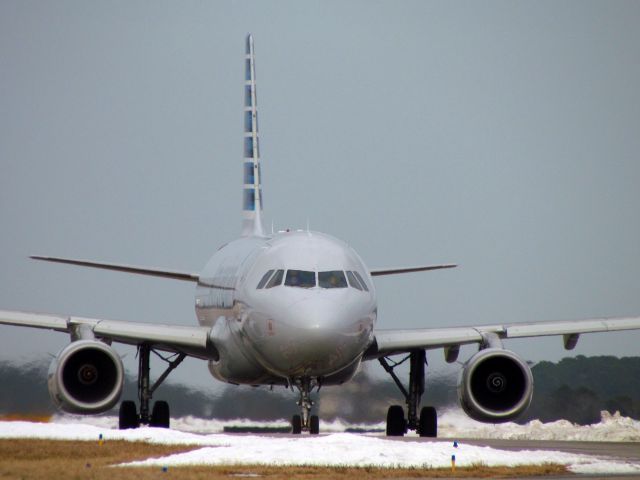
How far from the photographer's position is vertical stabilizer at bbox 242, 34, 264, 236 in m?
41.0

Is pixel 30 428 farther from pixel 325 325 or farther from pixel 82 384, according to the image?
pixel 325 325

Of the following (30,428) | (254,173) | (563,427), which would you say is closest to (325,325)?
(30,428)

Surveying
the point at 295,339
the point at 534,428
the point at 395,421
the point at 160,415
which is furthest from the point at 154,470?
the point at 534,428

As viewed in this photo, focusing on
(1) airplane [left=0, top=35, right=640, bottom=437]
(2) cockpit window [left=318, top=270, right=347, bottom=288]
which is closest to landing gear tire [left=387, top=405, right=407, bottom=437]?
(1) airplane [left=0, top=35, right=640, bottom=437]

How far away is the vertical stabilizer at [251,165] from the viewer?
41.0 m

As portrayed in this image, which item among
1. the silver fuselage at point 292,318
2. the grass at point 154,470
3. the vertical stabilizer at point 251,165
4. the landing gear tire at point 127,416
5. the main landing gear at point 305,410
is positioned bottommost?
the grass at point 154,470

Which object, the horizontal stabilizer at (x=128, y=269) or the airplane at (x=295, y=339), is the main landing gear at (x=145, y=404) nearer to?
the airplane at (x=295, y=339)

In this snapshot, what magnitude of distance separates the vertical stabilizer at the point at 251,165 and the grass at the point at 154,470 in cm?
1884

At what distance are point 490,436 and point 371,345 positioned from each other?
25.9ft

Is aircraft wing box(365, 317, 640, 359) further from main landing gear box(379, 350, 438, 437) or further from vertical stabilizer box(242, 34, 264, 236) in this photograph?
vertical stabilizer box(242, 34, 264, 236)

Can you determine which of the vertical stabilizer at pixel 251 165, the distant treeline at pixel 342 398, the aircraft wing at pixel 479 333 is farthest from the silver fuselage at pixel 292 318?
the vertical stabilizer at pixel 251 165

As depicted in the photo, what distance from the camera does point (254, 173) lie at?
42.4m

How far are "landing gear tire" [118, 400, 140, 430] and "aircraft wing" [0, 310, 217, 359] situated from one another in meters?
1.44

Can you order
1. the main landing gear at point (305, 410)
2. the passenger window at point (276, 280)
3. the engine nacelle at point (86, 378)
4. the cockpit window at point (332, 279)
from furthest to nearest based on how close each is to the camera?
1. the engine nacelle at point (86, 378)
2. the passenger window at point (276, 280)
3. the main landing gear at point (305, 410)
4. the cockpit window at point (332, 279)
